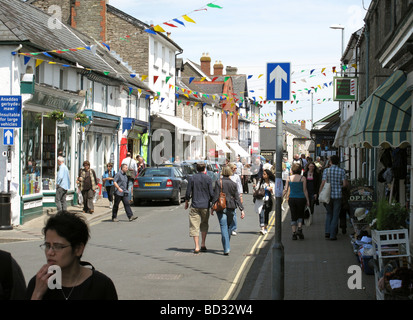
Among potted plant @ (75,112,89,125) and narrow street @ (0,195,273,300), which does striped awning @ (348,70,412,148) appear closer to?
narrow street @ (0,195,273,300)

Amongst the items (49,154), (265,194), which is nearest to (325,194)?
(265,194)

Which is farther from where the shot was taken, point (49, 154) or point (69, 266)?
point (49, 154)

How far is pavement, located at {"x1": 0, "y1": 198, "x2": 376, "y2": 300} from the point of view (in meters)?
8.40

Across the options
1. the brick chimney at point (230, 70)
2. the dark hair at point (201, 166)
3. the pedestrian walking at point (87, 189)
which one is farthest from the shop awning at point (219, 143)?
the dark hair at point (201, 166)

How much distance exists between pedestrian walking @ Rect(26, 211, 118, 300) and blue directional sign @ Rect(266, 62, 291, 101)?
5.15m

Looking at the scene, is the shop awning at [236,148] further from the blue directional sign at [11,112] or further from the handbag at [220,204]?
the handbag at [220,204]

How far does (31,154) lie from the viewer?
19.7m

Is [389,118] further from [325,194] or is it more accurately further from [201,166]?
[201,166]

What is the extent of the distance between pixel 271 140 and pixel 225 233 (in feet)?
279

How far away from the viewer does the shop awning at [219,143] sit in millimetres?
59019

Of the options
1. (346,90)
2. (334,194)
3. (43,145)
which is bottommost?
(334,194)

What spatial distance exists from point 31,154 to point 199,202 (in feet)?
30.0

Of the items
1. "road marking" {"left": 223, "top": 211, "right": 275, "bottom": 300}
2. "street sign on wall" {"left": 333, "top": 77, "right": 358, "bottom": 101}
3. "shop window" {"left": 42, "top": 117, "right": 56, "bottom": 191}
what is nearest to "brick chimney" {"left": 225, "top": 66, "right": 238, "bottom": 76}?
"street sign on wall" {"left": 333, "top": 77, "right": 358, "bottom": 101}
